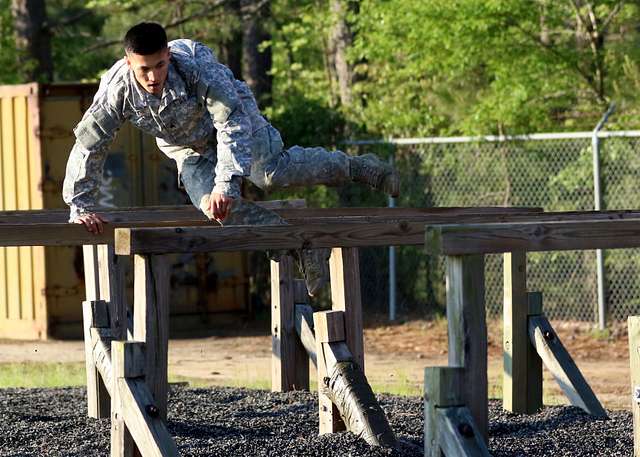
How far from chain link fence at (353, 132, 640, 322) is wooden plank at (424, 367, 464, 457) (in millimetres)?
9104

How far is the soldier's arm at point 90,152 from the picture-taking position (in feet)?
23.1

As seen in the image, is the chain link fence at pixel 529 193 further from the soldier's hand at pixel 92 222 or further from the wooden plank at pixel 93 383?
the soldier's hand at pixel 92 222

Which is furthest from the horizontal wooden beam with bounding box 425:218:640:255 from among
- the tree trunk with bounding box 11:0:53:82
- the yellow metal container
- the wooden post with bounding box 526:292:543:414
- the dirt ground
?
the tree trunk with bounding box 11:0:53:82

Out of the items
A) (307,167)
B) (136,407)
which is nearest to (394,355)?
(307,167)

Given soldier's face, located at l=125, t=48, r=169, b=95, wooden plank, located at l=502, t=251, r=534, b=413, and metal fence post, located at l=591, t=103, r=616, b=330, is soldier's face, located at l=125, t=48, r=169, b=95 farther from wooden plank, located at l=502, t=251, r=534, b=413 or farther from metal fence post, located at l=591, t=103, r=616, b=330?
metal fence post, located at l=591, t=103, r=616, b=330

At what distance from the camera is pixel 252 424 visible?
26.9 feet

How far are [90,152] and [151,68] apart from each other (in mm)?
724

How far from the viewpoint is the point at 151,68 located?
263 inches

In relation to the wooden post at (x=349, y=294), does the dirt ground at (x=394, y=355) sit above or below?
below

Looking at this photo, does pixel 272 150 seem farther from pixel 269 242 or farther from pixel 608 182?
pixel 608 182

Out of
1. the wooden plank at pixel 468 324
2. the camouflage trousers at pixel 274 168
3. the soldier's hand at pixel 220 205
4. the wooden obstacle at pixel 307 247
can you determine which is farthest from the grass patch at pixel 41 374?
the wooden plank at pixel 468 324

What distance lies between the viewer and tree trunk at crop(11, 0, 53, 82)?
21047mm

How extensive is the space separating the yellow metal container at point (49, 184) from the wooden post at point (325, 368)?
834 cm

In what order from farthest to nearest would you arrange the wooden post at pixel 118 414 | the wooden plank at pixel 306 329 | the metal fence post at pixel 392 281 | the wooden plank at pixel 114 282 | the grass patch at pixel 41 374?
the metal fence post at pixel 392 281 → the grass patch at pixel 41 374 → the wooden plank at pixel 306 329 → the wooden plank at pixel 114 282 → the wooden post at pixel 118 414
